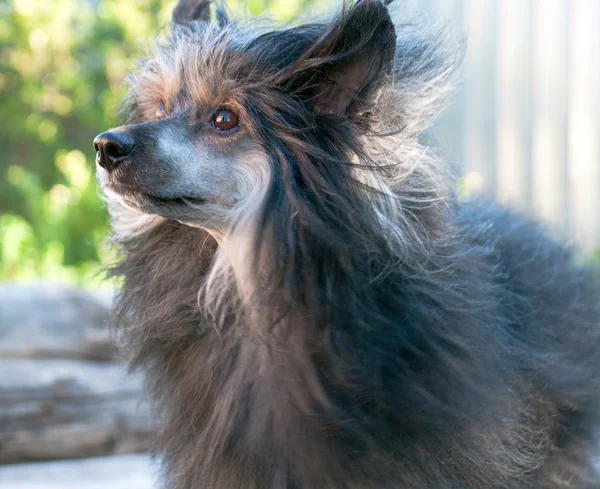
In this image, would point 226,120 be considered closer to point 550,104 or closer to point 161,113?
point 161,113

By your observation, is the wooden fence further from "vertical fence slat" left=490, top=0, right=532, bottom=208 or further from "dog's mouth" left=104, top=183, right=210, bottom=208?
"dog's mouth" left=104, top=183, right=210, bottom=208

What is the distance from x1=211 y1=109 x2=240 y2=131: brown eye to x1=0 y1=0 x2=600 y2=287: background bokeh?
4.06 meters

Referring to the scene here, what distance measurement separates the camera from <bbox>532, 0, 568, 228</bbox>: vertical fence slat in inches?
264

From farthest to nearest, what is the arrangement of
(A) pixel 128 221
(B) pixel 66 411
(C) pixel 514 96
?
(C) pixel 514 96
(B) pixel 66 411
(A) pixel 128 221

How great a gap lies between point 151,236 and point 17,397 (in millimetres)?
1813

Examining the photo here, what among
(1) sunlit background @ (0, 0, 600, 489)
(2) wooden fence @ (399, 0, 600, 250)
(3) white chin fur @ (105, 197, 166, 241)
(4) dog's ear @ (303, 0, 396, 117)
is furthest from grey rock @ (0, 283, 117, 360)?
(2) wooden fence @ (399, 0, 600, 250)

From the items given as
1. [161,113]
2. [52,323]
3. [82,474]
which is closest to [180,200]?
[161,113]

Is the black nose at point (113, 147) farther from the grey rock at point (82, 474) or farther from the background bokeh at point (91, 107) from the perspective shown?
the background bokeh at point (91, 107)

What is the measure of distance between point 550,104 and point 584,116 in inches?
12.0

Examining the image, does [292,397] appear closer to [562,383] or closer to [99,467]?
[562,383]

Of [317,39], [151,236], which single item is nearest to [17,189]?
[151,236]

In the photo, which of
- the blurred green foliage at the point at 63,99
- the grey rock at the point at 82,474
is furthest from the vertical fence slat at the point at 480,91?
the grey rock at the point at 82,474

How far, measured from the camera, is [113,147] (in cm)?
234

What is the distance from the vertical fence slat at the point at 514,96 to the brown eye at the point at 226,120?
15.4 ft
